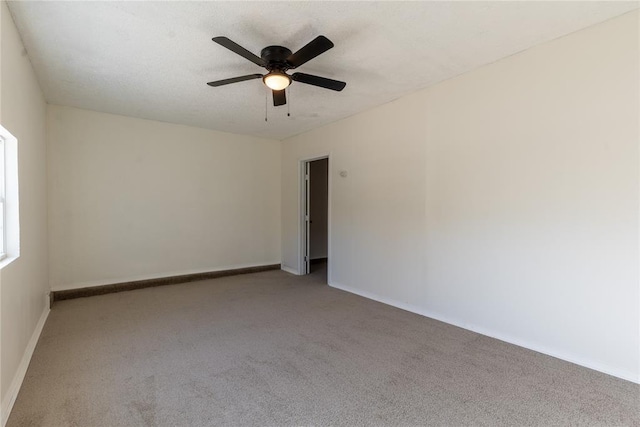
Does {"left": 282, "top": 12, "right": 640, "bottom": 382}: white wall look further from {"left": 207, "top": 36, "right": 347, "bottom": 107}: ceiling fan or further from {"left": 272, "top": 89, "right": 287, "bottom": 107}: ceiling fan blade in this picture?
{"left": 272, "top": 89, "right": 287, "bottom": 107}: ceiling fan blade

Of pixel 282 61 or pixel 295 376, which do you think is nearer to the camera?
pixel 295 376

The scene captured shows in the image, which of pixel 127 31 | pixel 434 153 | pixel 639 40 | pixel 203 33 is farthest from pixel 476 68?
pixel 127 31

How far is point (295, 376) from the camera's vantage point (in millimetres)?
2236

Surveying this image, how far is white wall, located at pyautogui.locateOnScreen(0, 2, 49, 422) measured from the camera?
1.97 metres

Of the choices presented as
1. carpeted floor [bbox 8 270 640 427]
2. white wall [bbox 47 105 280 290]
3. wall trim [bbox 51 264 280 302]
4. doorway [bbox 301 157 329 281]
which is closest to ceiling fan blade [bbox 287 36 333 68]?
carpeted floor [bbox 8 270 640 427]

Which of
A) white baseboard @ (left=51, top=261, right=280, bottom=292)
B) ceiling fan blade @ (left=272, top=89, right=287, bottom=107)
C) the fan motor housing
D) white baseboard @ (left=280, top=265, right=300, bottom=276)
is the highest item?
the fan motor housing

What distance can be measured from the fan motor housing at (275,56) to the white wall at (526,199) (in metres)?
1.75

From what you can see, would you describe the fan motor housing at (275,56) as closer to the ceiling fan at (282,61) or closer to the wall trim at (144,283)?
the ceiling fan at (282,61)

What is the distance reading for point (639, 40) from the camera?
213 centimetres

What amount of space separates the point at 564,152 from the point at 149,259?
5195mm

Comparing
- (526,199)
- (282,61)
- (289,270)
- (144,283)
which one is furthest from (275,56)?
(289,270)

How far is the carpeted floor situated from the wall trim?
609 millimetres

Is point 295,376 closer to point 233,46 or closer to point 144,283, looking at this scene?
point 233,46

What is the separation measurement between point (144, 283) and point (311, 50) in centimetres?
414
